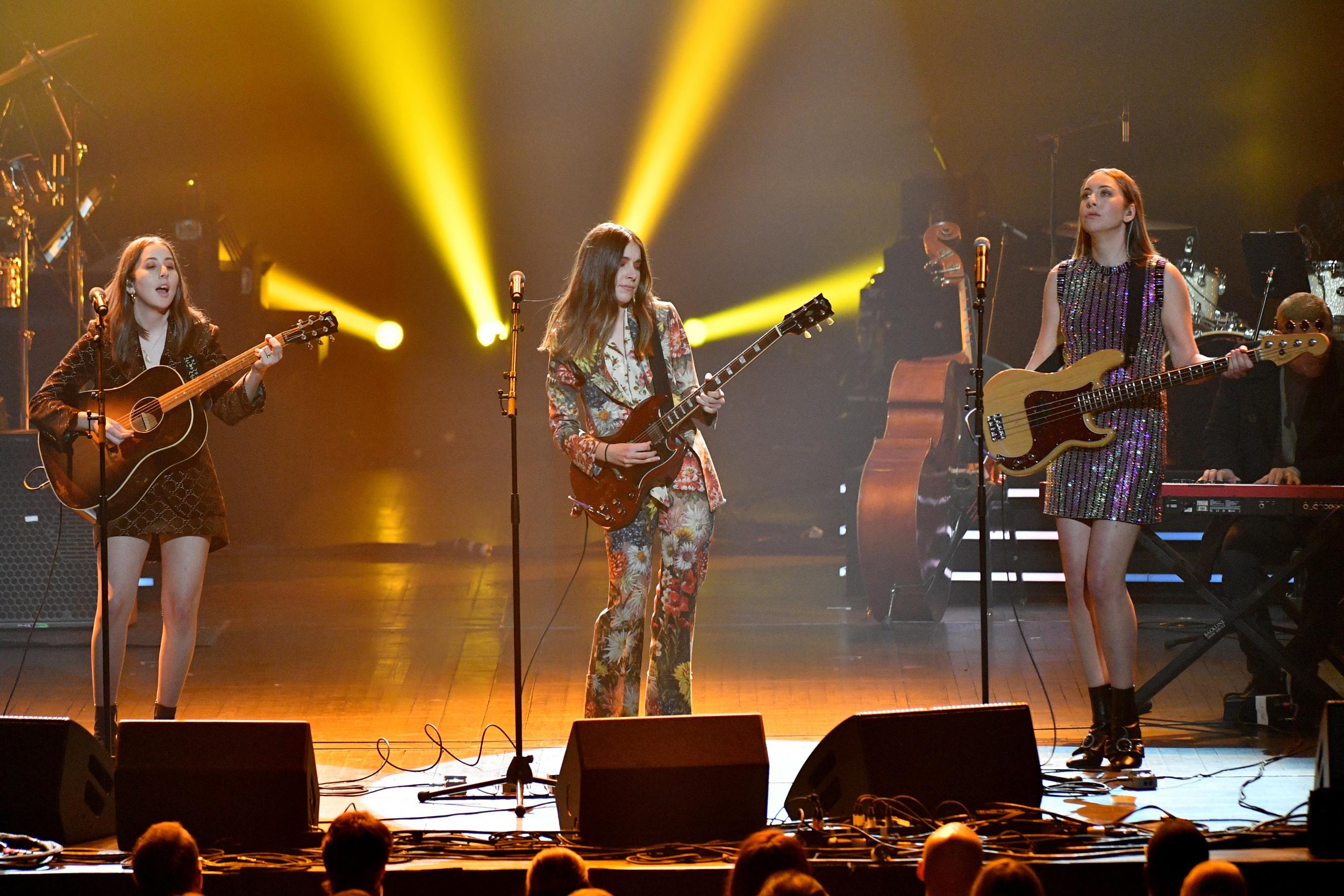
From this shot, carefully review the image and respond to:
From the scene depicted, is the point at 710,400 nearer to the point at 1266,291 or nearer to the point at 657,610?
the point at 657,610

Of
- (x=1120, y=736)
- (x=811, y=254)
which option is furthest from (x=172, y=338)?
(x=811, y=254)

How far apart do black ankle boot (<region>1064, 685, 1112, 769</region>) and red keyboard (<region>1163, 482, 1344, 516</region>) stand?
0.74 m

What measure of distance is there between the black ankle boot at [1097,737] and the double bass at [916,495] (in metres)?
2.74

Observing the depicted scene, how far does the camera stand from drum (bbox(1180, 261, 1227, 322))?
8.29 metres

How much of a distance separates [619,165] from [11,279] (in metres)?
4.86

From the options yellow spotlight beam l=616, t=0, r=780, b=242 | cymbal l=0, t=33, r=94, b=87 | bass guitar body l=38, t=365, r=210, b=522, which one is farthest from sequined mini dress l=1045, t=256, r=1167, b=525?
cymbal l=0, t=33, r=94, b=87

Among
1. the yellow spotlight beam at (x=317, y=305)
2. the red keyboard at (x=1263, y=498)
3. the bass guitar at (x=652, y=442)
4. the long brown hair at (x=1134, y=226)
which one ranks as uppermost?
the yellow spotlight beam at (x=317, y=305)

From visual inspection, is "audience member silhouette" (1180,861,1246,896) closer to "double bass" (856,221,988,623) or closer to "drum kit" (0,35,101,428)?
"double bass" (856,221,988,623)

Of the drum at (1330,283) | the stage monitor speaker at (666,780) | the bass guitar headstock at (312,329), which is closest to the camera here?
the stage monitor speaker at (666,780)

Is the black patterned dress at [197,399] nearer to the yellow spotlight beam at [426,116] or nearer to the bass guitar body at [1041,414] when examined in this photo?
the bass guitar body at [1041,414]

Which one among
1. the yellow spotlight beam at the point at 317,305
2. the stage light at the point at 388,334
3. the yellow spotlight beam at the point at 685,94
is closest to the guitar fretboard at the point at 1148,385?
the yellow spotlight beam at the point at 685,94

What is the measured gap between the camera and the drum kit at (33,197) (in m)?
7.81

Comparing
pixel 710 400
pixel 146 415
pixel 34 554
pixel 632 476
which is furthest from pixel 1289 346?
pixel 34 554

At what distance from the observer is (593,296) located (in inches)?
174
